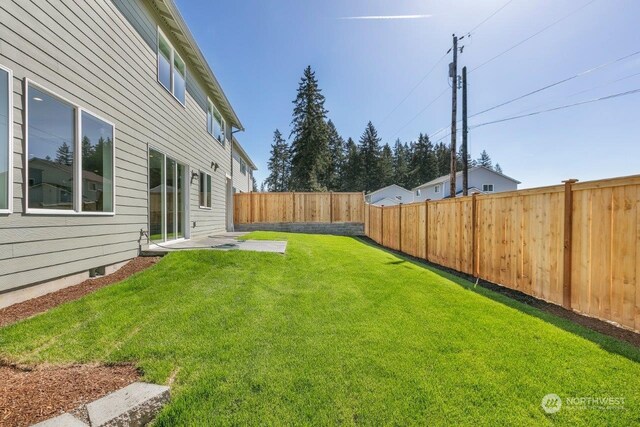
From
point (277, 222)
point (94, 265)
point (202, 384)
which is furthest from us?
point (277, 222)

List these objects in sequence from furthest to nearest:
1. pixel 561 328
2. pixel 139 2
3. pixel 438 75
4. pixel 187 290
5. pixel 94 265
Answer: pixel 438 75 < pixel 139 2 < pixel 94 265 < pixel 187 290 < pixel 561 328

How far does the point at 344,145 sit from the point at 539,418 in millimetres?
49673

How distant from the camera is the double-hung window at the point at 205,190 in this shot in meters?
9.55

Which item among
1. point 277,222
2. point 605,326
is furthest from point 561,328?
point 277,222

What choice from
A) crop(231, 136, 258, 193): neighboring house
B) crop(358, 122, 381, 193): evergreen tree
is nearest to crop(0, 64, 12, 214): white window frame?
crop(231, 136, 258, 193): neighboring house

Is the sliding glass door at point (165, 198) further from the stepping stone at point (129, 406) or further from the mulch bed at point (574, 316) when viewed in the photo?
the mulch bed at point (574, 316)

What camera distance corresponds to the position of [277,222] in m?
16.2

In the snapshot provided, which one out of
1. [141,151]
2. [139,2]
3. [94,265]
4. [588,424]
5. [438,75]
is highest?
[438,75]

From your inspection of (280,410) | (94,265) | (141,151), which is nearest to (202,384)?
(280,410)

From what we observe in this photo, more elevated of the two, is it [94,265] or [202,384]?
[94,265]

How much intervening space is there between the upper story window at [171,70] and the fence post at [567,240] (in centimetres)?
779

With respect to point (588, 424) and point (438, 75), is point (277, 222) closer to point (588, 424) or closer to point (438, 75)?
point (438, 75)

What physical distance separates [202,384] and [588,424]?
8.25 feet

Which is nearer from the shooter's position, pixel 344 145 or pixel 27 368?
pixel 27 368
